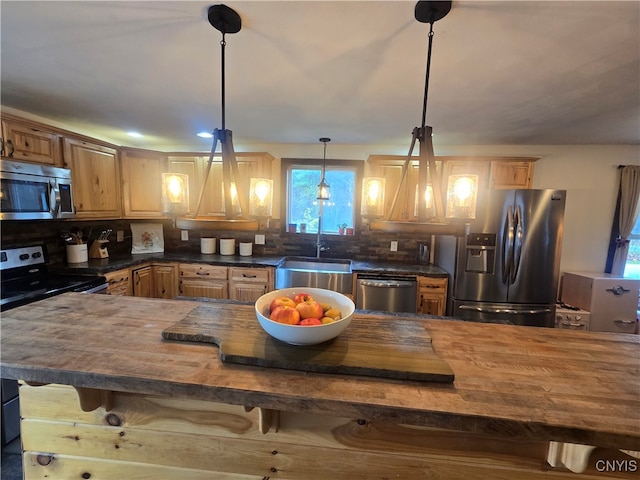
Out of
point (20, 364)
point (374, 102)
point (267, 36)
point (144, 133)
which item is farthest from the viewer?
point (144, 133)

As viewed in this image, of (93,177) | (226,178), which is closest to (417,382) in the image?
(226,178)

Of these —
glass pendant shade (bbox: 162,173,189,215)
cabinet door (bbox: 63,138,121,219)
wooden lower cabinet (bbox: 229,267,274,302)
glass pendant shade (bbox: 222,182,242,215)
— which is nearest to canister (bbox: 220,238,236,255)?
wooden lower cabinet (bbox: 229,267,274,302)

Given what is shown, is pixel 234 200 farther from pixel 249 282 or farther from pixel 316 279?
pixel 249 282

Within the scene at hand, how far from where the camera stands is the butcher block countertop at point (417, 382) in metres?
0.67

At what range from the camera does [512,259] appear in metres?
2.75

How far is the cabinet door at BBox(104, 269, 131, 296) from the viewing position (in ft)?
8.69

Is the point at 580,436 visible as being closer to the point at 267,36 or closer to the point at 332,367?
the point at 332,367

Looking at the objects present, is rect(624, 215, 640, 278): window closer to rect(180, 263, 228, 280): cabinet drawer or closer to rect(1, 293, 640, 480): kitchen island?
rect(1, 293, 640, 480): kitchen island

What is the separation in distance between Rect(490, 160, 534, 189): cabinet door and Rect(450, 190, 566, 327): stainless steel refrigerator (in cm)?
45

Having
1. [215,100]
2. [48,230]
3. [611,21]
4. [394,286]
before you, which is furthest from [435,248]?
[48,230]

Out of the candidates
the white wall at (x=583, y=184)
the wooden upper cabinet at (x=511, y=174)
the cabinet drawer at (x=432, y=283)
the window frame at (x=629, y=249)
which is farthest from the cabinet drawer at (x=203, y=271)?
the window frame at (x=629, y=249)

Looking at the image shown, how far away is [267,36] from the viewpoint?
1334mm

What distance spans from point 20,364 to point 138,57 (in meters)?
1.59

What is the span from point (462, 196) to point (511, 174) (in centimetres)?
241
